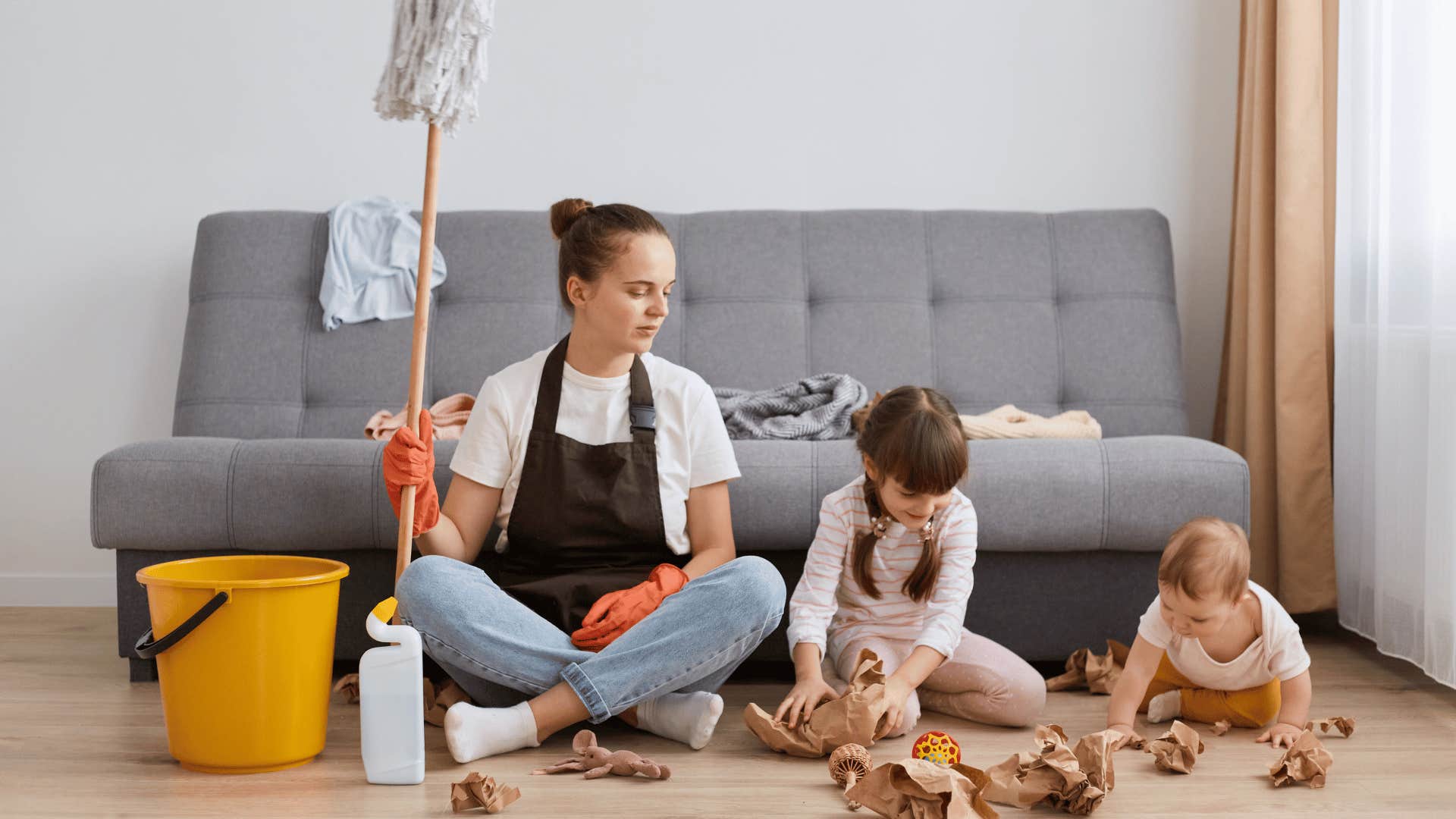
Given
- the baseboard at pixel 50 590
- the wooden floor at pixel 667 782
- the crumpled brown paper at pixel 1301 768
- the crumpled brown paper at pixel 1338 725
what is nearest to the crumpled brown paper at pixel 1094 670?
the wooden floor at pixel 667 782

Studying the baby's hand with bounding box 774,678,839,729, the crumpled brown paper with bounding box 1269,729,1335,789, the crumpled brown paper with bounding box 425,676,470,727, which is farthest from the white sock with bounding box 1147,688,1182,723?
the crumpled brown paper with bounding box 425,676,470,727

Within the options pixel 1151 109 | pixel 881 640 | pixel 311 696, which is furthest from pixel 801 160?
pixel 311 696

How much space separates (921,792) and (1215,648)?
66 cm

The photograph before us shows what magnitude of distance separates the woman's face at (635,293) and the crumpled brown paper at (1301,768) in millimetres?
1022

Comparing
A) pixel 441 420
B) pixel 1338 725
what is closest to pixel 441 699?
pixel 441 420

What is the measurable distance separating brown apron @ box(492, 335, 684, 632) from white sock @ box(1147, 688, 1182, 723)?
0.79 m

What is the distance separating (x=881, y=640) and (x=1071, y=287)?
1137 mm

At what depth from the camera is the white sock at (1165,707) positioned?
1.84m

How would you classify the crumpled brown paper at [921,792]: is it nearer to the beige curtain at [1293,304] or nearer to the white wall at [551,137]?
the beige curtain at [1293,304]

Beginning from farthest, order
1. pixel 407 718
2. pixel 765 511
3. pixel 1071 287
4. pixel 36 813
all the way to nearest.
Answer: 1. pixel 1071 287
2. pixel 765 511
3. pixel 407 718
4. pixel 36 813

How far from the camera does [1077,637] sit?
206 cm

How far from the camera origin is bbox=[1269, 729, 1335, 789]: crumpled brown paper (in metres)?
1.52

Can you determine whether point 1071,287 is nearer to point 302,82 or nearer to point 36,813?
point 302,82

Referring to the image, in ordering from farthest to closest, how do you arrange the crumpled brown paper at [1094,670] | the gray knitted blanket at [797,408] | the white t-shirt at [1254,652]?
the gray knitted blanket at [797,408] → the crumpled brown paper at [1094,670] → the white t-shirt at [1254,652]
